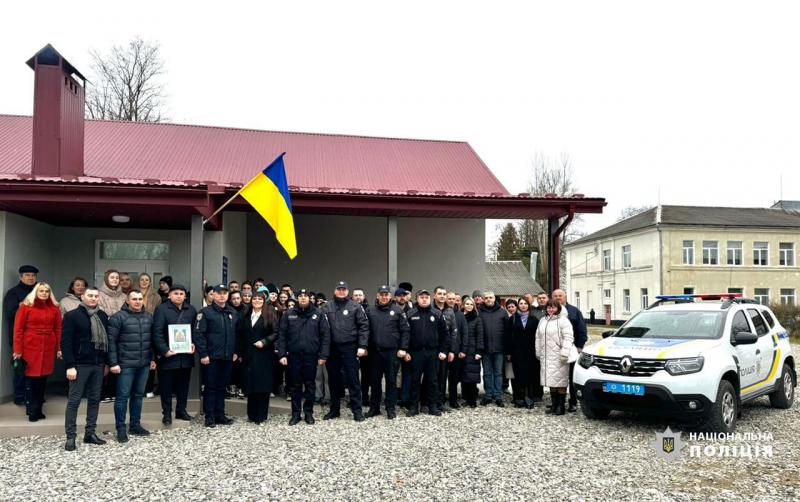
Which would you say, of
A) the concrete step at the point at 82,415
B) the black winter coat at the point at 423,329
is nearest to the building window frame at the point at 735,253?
the black winter coat at the point at 423,329

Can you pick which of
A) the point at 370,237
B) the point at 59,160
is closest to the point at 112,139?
the point at 59,160

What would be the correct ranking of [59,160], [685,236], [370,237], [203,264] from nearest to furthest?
[203,264] → [59,160] → [370,237] → [685,236]

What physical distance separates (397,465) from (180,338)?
3373 millimetres

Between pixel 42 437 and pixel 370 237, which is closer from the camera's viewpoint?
pixel 42 437

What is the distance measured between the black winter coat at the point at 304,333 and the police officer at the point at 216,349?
65 cm

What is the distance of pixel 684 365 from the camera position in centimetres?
711

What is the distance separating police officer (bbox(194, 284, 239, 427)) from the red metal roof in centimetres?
655

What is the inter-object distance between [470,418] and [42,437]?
544 centimetres

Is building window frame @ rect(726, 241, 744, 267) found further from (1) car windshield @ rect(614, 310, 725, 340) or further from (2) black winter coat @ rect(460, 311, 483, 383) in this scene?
(2) black winter coat @ rect(460, 311, 483, 383)

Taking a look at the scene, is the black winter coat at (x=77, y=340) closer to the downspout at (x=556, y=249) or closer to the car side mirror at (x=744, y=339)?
the car side mirror at (x=744, y=339)

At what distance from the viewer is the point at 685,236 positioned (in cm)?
4141

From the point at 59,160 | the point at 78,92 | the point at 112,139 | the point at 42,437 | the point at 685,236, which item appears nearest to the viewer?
the point at 42,437

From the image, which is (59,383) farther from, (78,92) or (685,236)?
(685,236)

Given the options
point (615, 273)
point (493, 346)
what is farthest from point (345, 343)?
point (615, 273)
